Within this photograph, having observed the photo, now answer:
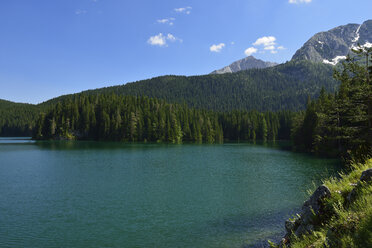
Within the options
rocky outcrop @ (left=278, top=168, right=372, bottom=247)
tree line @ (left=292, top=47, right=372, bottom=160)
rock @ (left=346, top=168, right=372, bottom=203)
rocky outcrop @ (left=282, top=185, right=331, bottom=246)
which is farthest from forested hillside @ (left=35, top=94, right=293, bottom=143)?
rock @ (left=346, top=168, right=372, bottom=203)

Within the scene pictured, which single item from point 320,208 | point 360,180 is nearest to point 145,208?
Answer: point 320,208

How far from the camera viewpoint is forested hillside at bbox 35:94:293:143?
165625 mm

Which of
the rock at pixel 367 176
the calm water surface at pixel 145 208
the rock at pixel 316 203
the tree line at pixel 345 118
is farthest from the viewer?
the tree line at pixel 345 118

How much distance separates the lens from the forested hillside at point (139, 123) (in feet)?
543

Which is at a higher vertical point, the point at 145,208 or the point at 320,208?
the point at 320,208

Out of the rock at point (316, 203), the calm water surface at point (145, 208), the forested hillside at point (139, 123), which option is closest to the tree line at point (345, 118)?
the calm water surface at point (145, 208)

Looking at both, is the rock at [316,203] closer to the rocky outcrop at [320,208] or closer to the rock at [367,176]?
the rocky outcrop at [320,208]

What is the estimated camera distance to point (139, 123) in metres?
165

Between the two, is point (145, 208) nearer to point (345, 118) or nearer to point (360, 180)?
point (360, 180)

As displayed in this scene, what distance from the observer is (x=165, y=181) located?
1543 inches

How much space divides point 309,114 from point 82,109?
486 feet

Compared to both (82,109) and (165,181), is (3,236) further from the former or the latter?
(82,109)

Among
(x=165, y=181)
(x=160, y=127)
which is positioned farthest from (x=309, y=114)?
(x=160, y=127)

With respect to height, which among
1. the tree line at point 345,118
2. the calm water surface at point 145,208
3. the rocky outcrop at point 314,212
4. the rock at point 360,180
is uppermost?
the tree line at point 345,118
